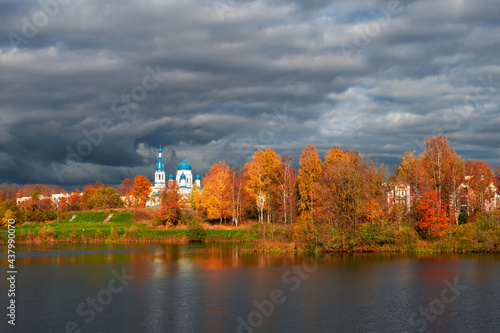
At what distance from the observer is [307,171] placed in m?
86.6

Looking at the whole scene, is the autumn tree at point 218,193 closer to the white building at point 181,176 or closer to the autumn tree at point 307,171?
the autumn tree at point 307,171

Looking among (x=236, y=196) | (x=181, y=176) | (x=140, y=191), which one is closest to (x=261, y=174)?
(x=236, y=196)

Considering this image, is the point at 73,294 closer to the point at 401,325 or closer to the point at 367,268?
the point at 401,325

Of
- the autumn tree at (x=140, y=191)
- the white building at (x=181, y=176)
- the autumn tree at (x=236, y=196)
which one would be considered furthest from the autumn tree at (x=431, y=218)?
the white building at (x=181, y=176)

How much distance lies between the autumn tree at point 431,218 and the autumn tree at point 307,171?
934 inches

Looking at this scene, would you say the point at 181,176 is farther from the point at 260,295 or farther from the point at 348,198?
the point at 260,295

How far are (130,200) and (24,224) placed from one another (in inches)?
1630

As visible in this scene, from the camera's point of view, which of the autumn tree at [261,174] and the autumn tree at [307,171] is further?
the autumn tree at [261,174]

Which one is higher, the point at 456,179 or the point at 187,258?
the point at 456,179

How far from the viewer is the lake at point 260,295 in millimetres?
25594

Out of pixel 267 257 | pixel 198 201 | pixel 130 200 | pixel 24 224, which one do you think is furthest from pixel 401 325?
pixel 130 200

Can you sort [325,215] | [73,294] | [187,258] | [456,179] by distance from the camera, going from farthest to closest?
[456,179], [325,215], [187,258], [73,294]

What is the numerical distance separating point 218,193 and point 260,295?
221ft

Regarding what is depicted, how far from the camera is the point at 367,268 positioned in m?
44.9
